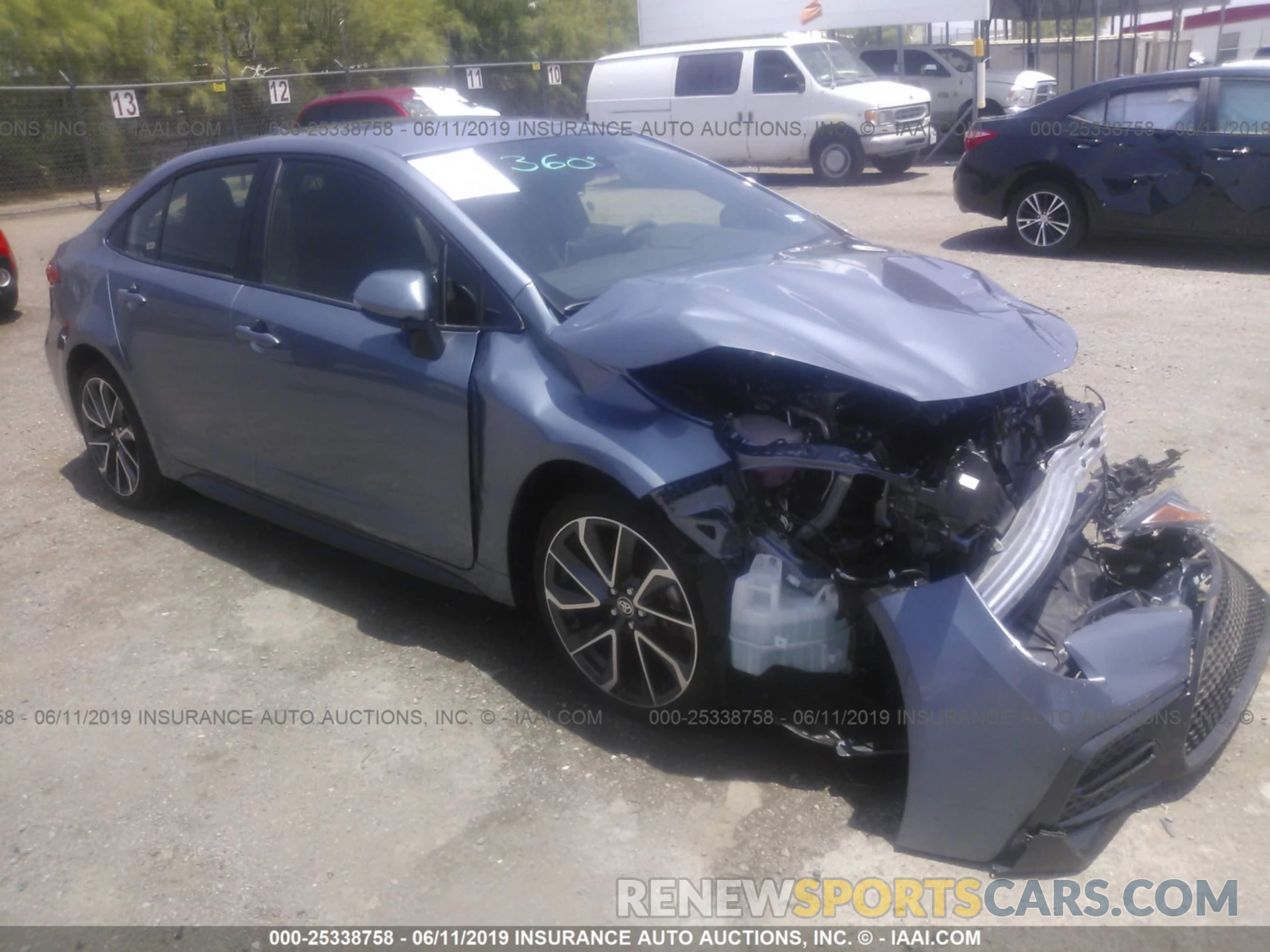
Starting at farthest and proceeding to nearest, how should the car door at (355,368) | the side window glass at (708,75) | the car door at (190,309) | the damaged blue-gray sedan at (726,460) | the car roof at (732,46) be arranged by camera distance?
the side window glass at (708,75) → the car roof at (732,46) → the car door at (190,309) → the car door at (355,368) → the damaged blue-gray sedan at (726,460)

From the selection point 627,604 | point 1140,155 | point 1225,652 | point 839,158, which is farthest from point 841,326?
point 839,158

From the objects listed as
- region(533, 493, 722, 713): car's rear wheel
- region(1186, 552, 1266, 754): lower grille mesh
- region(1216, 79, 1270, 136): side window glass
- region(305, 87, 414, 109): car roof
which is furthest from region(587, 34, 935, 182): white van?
region(1186, 552, 1266, 754): lower grille mesh

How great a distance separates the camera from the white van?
16.2 meters

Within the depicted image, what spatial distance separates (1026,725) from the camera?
2.74 metres

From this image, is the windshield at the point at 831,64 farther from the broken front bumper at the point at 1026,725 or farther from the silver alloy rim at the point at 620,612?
the broken front bumper at the point at 1026,725

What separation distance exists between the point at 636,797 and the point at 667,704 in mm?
291

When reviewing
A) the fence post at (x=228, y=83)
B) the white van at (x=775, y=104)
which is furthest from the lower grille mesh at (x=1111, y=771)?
the fence post at (x=228, y=83)

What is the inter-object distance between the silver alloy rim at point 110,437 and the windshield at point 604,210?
2.25 meters

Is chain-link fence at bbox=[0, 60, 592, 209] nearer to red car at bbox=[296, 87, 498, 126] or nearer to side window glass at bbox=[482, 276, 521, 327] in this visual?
red car at bbox=[296, 87, 498, 126]

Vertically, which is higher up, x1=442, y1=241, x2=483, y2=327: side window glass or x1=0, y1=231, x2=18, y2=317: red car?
x1=442, y1=241, x2=483, y2=327: side window glass

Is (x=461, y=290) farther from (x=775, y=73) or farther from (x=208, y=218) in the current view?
(x=775, y=73)

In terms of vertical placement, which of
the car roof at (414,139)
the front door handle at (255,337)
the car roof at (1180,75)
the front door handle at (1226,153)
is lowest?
the front door handle at (1226,153)

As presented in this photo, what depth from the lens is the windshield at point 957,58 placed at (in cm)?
1991

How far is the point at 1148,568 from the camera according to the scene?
3566 mm
